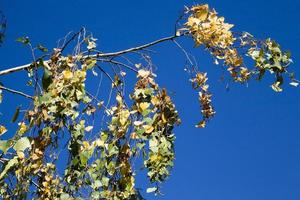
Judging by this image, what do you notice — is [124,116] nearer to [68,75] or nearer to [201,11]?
[68,75]

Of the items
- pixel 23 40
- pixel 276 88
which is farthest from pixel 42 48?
pixel 276 88

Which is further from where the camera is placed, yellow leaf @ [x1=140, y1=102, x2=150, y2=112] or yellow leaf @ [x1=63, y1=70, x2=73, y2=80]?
yellow leaf @ [x1=140, y1=102, x2=150, y2=112]

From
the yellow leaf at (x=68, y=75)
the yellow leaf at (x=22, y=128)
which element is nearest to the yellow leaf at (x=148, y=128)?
the yellow leaf at (x=68, y=75)

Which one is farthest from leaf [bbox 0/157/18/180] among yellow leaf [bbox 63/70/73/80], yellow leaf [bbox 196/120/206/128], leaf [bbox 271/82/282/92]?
leaf [bbox 271/82/282/92]

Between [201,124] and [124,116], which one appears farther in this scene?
[201,124]

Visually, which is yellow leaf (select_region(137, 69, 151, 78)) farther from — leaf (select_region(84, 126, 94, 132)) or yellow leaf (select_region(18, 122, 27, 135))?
yellow leaf (select_region(18, 122, 27, 135))

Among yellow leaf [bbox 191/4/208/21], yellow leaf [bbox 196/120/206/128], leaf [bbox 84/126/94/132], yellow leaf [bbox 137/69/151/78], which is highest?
yellow leaf [bbox 191/4/208/21]

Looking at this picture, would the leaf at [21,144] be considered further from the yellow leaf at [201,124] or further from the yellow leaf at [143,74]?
the yellow leaf at [201,124]

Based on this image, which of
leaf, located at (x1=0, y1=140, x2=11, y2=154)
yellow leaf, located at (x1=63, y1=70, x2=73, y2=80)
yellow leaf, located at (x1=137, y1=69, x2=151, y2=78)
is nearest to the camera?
leaf, located at (x1=0, y1=140, x2=11, y2=154)

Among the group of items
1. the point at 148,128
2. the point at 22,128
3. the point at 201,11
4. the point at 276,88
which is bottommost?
the point at 22,128

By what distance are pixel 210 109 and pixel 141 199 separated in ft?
1.74

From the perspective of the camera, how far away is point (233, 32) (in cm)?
236

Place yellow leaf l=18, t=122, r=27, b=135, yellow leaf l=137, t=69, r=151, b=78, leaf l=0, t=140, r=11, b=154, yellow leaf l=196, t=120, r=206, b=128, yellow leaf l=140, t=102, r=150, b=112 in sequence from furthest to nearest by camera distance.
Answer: yellow leaf l=196, t=120, r=206, b=128
yellow leaf l=137, t=69, r=151, b=78
yellow leaf l=140, t=102, r=150, b=112
yellow leaf l=18, t=122, r=27, b=135
leaf l=0, t=140, r=11, b=154

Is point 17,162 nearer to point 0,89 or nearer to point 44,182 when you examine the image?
point 44,182
